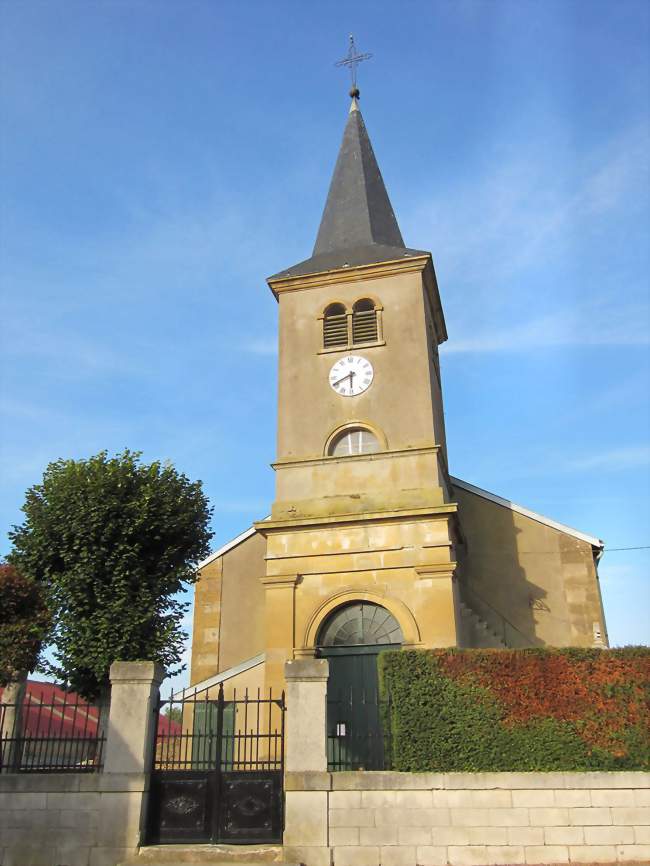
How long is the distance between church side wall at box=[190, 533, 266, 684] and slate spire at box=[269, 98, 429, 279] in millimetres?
8171

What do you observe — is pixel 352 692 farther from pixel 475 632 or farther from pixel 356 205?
pixel 356 205

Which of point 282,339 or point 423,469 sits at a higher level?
point 282,339

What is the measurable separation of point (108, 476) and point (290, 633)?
205 inches

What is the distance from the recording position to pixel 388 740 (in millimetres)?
10922

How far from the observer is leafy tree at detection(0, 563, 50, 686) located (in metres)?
14.8

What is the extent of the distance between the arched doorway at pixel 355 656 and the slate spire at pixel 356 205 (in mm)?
10544

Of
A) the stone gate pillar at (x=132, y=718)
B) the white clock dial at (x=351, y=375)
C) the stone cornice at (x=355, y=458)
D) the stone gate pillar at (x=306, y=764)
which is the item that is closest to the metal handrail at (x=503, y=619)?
the stone cornice at (x=355, y=458)

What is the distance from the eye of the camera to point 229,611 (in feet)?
69.2

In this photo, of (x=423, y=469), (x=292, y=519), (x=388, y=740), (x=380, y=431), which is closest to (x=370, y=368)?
(x=380, y=431)

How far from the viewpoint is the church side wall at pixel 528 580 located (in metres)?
19.7

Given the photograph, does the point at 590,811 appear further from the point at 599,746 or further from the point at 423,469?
the point at 423,469

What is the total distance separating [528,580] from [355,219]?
37.6ft

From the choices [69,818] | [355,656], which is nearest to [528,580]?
[355,656]

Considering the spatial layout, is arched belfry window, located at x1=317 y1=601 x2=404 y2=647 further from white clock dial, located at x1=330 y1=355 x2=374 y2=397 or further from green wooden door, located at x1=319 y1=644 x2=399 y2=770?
white clock dial, located at x1=330 y1=355 x2=374 y2=397
